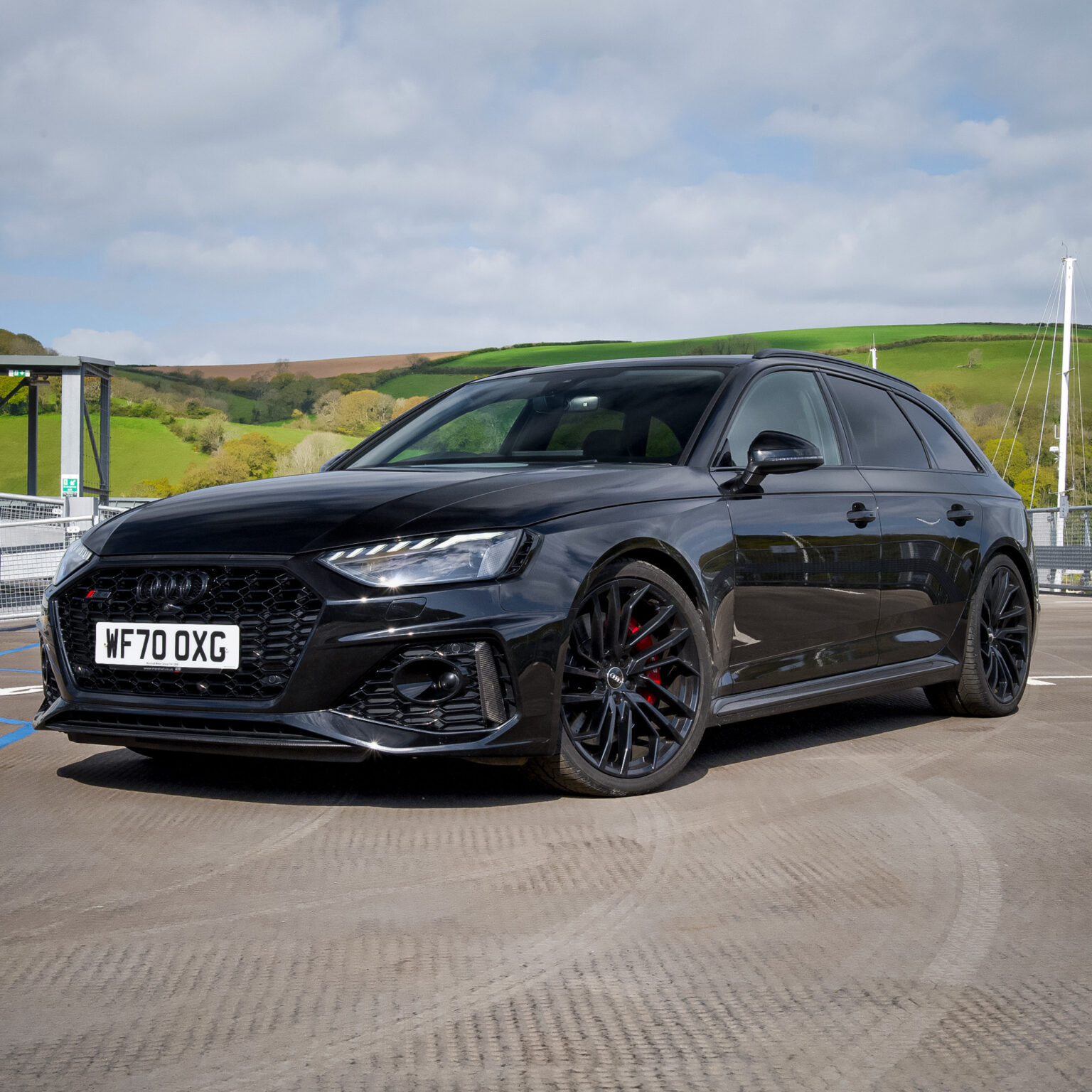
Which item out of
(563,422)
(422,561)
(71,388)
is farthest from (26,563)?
(71,388)

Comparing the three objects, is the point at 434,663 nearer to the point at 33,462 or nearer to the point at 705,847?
the point at 705,847

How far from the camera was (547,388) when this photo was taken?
20.0ft

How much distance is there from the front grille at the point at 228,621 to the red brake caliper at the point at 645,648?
1.09m

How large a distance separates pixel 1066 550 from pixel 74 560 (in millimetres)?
21760

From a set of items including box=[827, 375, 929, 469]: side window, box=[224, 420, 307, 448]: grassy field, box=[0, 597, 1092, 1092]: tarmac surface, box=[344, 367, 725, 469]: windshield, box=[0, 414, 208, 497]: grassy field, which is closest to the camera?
box=[0, 597, 1092, 1092]: tarmac surface

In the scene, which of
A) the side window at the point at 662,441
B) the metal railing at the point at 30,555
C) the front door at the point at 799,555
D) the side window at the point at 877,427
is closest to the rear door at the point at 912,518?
the side window at the point at 877,427

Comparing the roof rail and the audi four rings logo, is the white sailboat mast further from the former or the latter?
the audi four rings logo

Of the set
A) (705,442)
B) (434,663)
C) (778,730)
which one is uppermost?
(705,442)

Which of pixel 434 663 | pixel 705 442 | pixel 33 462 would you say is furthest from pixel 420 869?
pixel 33 462

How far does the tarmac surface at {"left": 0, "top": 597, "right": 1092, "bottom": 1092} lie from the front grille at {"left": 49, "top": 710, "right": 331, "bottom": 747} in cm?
25

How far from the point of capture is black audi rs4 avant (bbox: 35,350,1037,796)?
13.9ft

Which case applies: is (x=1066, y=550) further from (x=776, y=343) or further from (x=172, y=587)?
(x=776, y=343)

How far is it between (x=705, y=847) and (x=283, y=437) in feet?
293

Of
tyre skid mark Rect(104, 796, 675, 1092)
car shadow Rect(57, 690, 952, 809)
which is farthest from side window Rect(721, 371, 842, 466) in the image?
tyre skid mark Rect(104, 796, 675, 1092)
